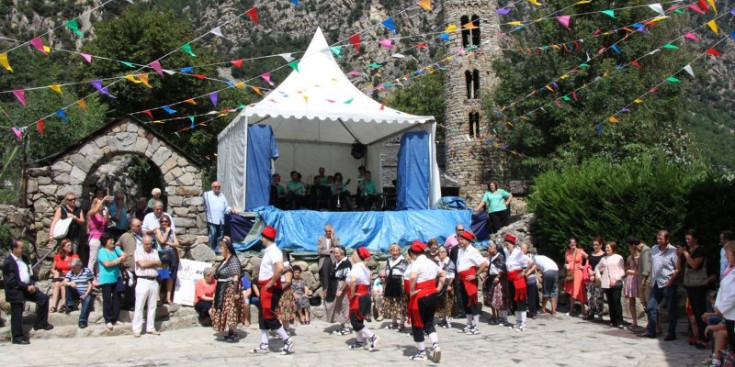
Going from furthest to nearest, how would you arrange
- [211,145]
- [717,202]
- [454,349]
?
[211,145]
[717,202]
[454,349]

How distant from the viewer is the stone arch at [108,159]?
10.8 metres

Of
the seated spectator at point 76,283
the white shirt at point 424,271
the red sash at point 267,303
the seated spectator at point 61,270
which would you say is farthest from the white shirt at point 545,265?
the seated spectator at point 61,270

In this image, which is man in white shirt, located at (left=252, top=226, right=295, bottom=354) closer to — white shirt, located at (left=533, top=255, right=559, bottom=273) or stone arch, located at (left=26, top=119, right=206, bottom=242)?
stone arch, located at (left=26, top=119, right=206, bottom=242)

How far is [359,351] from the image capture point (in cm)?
774

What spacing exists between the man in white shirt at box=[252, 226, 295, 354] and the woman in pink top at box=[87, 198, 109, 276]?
3492mm

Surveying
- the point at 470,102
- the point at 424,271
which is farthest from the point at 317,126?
the point at 470,102

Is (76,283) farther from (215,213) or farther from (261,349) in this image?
(261,349)

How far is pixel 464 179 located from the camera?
31859 millimetres

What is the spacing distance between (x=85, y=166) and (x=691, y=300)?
31.3 feet

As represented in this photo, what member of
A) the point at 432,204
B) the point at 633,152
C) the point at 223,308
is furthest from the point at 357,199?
the point at 633,152

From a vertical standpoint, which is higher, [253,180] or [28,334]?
[253,180]

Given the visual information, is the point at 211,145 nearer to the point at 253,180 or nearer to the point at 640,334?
the point at 253,180

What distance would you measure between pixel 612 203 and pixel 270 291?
685 cm

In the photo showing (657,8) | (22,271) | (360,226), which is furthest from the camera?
(360,226)
